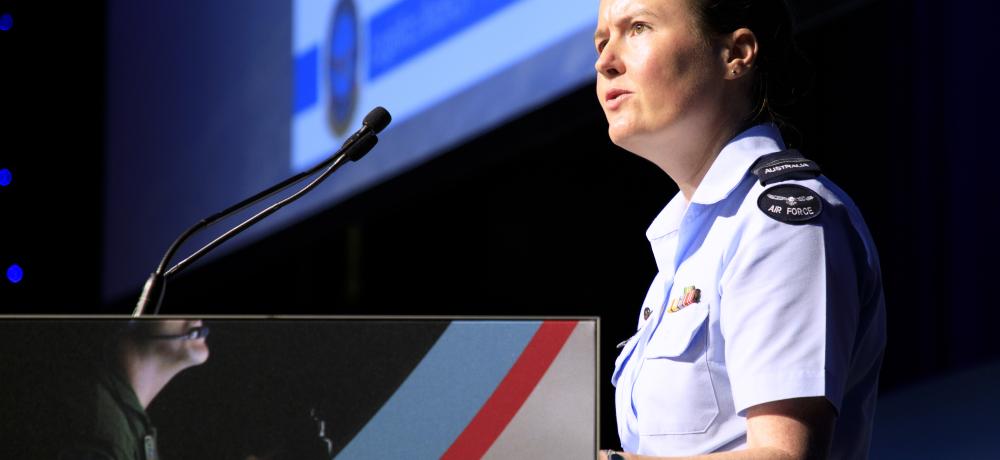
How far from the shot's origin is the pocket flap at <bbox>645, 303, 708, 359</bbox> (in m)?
1.16

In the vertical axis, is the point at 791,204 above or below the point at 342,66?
below

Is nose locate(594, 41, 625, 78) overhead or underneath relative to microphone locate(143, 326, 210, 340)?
overhead

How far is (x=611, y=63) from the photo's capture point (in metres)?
1.36

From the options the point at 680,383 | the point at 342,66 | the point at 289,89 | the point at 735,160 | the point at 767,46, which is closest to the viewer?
the point at 680,383

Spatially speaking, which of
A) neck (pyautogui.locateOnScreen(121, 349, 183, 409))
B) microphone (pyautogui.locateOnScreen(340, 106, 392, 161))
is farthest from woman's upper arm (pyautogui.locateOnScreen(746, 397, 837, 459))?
microphone (pyautogui.locateOnScreen(340, 106, 392, 161))

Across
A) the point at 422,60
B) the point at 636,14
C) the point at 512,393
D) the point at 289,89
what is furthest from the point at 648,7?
the point at 289,89

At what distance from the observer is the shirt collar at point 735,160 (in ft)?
4.10

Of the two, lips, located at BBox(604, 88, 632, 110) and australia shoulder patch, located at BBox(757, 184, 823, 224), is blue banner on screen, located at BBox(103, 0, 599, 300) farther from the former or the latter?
australia shoulder patch, located at BBox(757, 184, 823, 224)

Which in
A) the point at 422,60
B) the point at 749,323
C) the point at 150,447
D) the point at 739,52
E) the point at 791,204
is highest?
the point at 422,60

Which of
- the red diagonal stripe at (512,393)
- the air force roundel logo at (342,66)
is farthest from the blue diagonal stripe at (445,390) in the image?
the air force roundel logo at (342,66)

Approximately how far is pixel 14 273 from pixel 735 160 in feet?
11.5

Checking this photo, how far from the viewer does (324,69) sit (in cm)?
338

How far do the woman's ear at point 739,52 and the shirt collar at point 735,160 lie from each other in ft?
0.21

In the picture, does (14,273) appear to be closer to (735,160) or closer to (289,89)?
(289,89)
